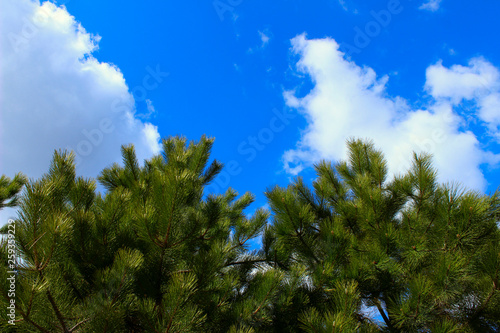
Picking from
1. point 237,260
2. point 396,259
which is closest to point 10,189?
point 237,260

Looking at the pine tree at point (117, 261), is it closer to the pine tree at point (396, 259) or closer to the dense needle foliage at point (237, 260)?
the dense needle foliage at point (237, 260)

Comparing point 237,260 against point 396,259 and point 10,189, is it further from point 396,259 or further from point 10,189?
point 10,189

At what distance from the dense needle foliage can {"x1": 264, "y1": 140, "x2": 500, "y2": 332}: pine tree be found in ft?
0.05

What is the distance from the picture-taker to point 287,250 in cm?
421

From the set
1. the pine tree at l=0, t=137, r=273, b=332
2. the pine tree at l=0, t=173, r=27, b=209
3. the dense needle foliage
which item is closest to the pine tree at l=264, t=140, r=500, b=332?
the dense needle foliage

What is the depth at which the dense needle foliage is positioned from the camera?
2.26 meters

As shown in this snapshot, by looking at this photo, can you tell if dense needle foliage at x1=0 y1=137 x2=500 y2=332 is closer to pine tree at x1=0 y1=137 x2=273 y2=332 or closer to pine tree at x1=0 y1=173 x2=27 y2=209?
pine tree at x1=0 y1=137 x2=273 y2=332

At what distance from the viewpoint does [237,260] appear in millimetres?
4434

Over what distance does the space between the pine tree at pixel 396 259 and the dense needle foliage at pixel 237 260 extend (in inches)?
0.6

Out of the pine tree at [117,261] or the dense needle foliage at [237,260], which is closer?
the pine tree at [117,261]

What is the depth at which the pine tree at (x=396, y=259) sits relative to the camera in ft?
9.59

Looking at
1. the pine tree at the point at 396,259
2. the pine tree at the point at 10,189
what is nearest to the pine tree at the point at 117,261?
the pine tree at the point at 396,259

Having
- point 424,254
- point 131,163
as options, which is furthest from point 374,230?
point 131,163

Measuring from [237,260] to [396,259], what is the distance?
2.07 meters
